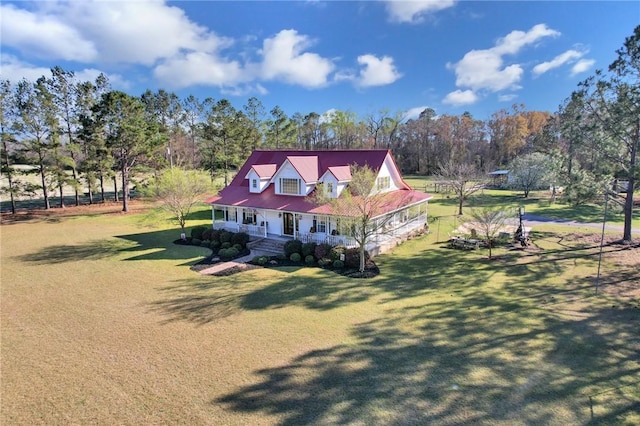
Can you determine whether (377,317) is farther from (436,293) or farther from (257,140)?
(257,140)

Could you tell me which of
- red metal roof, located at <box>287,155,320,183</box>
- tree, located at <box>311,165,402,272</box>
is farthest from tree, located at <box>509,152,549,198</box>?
tree, located at <box>311,165,402,272</box>

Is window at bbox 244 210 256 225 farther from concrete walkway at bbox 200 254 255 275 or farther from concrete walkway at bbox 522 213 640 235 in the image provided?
concrete walkway at bbox 522 213 640 235

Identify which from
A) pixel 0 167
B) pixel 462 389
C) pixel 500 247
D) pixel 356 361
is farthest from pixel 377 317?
pixel 0 167

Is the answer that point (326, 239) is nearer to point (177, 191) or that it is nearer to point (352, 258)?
point (352, 258)

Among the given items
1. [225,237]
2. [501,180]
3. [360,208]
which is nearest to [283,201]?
[225,237]

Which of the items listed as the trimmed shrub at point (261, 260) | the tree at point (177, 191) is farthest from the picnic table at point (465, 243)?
the tree at point (177, 191)

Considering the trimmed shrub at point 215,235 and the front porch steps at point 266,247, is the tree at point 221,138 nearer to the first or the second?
the trimmed shrub at point 215,235
